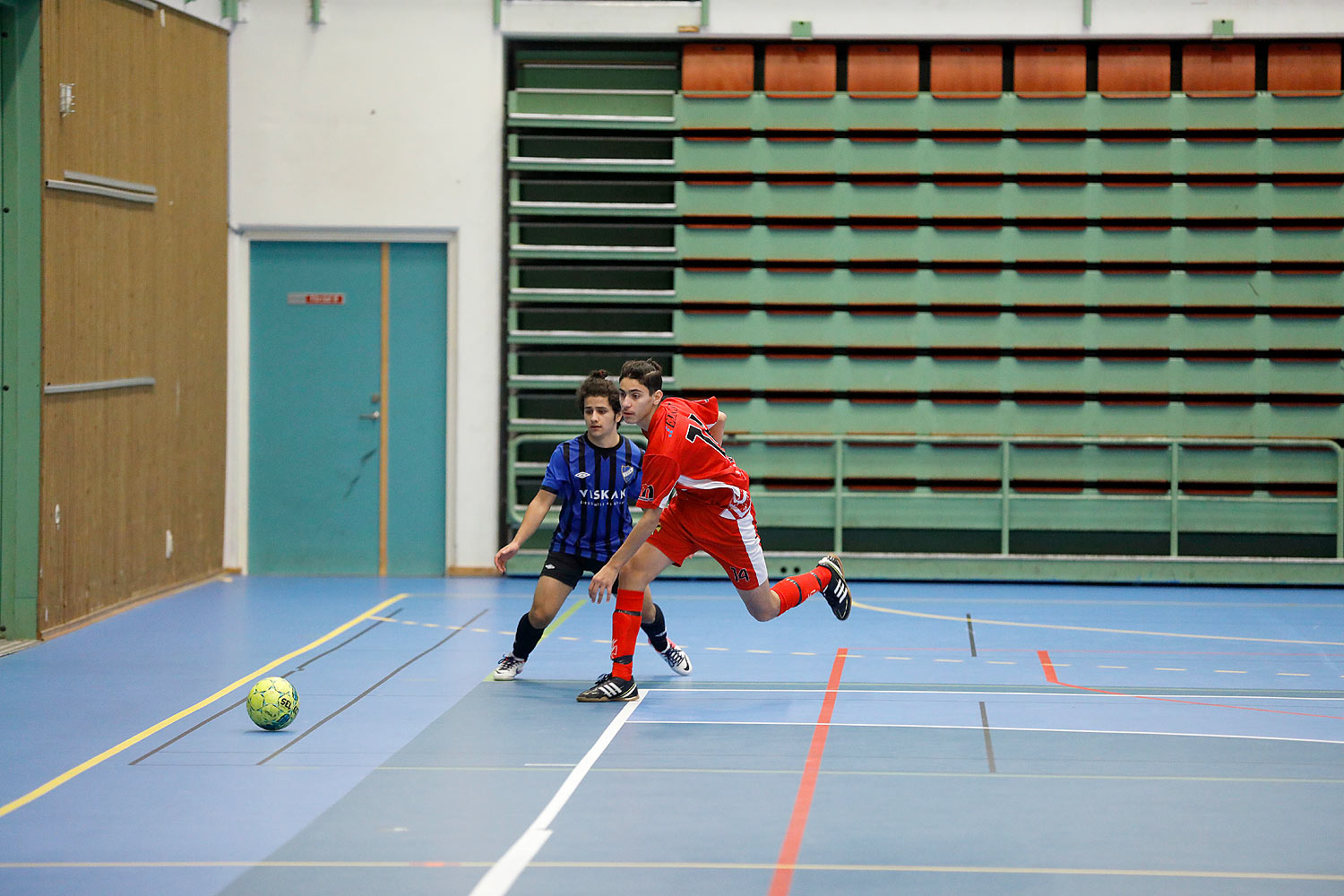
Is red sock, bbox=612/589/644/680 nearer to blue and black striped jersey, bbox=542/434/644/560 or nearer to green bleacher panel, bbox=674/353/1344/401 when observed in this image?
blue and black striped jersey, bbox=542/434/644/560

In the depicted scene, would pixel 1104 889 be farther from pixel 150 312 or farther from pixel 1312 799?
pixel 150 312

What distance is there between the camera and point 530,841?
5.21 meters

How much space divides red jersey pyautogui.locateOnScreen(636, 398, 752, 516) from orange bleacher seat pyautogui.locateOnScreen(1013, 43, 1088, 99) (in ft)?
→ 20.6

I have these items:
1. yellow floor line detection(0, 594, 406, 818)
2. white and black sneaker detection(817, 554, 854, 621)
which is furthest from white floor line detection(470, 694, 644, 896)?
white and black sneaker detection(817, 554, 854, 621)

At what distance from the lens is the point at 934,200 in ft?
41.3

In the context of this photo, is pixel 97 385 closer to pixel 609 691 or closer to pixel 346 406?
pixel 346 406

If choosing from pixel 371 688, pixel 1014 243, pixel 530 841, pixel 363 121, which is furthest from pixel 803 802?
pixel 363 121

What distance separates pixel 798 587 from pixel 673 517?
3.10 feet

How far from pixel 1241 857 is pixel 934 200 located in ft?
27.5

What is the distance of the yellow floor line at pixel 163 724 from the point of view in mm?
5848

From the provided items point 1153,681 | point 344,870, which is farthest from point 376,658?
point 1153,681

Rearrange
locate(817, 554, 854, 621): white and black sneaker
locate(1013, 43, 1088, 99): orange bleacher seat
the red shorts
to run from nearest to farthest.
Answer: the red shorts, locate(817, 554, 854, 621): white and black sneaker, locate(1013, 43, 1088, 99): orange bleacher seat

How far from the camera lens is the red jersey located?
7.27m

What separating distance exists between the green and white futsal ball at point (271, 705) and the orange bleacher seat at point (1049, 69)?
28.2 ft
